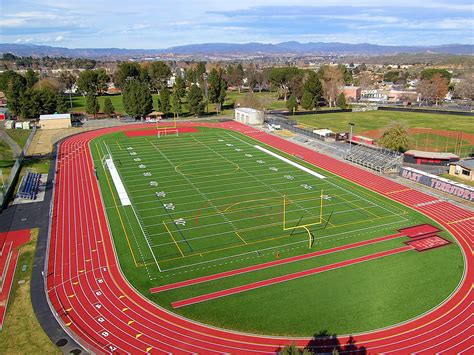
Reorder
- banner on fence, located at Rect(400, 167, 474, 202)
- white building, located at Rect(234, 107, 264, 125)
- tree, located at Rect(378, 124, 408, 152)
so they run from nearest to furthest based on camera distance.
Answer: banner on fence, located at Rect(400, 167, 474, 202), tree, located at Rect(378, 124, 408, 152), white building, located at Rect(234, 107, 264, 125)

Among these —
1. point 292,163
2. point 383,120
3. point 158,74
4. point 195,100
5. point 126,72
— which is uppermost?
point 126,72

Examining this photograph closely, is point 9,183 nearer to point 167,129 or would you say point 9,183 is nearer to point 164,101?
point 167,129

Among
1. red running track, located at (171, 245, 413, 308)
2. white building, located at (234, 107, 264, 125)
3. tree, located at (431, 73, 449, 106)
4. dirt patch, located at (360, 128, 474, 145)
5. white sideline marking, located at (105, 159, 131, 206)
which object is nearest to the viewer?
red running track, located at (171, 245, 413, 308)

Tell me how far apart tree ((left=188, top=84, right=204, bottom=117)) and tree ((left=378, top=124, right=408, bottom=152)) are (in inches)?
1770

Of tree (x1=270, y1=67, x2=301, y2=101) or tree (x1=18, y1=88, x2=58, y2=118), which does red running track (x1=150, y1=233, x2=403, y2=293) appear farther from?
→ tree (x1=270, y1=67, x2=301, y2=101)

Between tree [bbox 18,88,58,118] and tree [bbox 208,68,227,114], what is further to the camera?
tree [bbox 208,68,227,114]

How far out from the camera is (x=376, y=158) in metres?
51.2

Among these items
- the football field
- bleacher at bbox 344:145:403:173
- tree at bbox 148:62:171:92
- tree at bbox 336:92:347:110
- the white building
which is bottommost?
the football field

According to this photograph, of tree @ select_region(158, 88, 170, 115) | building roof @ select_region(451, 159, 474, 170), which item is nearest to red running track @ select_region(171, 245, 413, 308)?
building roof @ select_region(451, 159, 474, 170)

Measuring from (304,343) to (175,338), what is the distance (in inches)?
261

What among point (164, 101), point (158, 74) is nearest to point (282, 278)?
point (164, 101)

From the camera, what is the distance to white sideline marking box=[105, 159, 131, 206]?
3894 centimetres

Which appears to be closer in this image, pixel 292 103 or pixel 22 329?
pixel 22 329

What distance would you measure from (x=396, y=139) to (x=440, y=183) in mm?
13226
